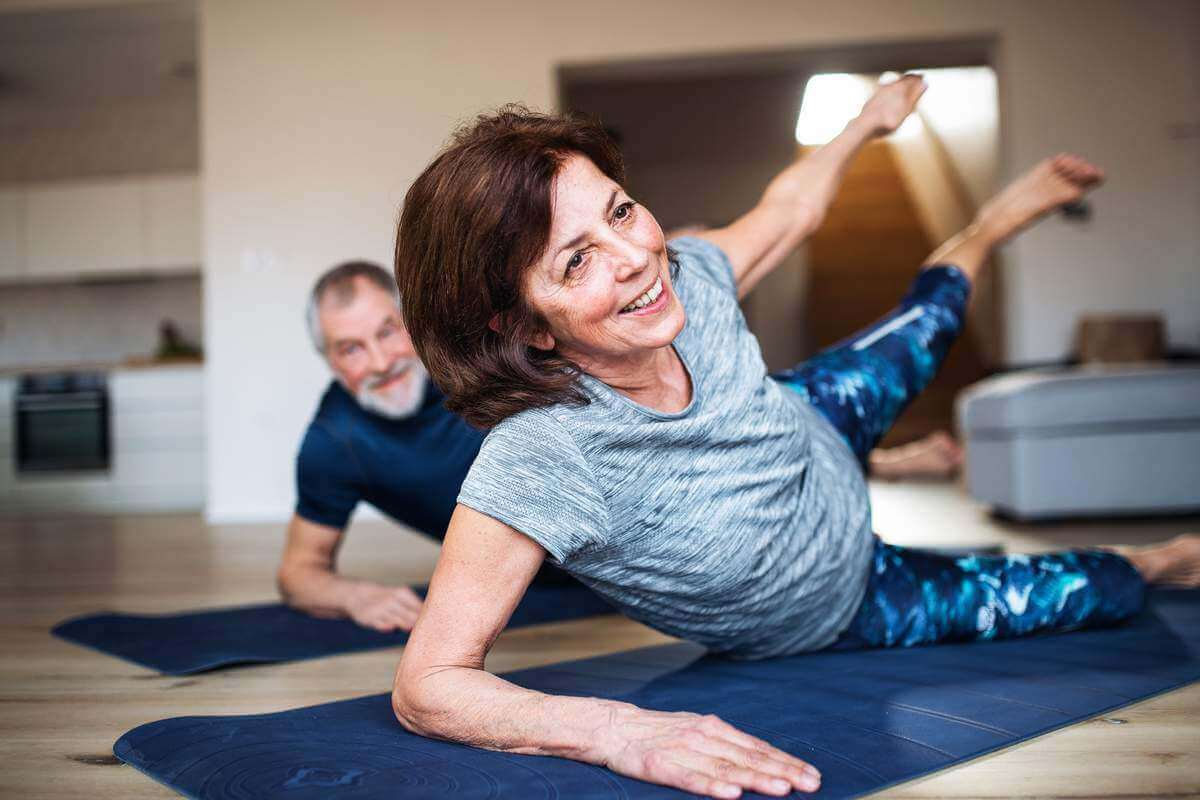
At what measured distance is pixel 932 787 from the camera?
1.16 meters

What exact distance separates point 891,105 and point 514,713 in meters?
1.47

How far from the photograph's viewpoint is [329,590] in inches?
90.0

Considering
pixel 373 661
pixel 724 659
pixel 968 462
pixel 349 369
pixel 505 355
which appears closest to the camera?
pixel 505 355

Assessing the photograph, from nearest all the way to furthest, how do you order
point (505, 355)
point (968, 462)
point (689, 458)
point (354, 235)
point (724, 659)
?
point (505, 355)
point (689, 458)
point (724, 659)
point (968, 462)
point (354, 235)

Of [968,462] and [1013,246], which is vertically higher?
[1013,246]

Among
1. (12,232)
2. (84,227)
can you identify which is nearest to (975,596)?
(84,227)

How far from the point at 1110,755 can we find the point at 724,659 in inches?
26.6

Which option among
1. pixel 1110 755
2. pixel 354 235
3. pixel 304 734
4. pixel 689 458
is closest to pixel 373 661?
pixel 304 734

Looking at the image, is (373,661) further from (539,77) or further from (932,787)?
(539,77)

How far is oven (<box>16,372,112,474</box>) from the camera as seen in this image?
6.55 meters

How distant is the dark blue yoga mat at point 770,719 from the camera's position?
1.19 m

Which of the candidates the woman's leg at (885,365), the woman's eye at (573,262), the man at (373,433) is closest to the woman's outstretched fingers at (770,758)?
the woman's eye at (573,262)

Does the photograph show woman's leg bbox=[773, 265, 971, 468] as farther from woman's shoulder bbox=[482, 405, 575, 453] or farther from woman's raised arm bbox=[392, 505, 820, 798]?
woman's raised arm bbox=[392, 505, 820, 798]

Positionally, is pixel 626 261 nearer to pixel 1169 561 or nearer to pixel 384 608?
pixel 384 608
